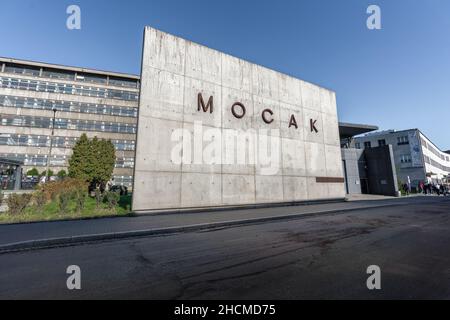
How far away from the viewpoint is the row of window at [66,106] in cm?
4106

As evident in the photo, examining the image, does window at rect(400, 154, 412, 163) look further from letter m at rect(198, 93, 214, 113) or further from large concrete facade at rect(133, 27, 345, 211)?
letter m at rect(198, 93, 214, 113)

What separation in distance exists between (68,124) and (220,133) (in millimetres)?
43005

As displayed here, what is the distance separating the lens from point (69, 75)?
153 feet

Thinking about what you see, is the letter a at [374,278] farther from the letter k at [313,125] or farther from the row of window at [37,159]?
the row of window at [37,159]

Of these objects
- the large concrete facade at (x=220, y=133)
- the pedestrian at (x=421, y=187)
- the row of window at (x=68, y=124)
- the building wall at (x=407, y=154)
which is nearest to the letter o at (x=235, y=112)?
the large concrete facade at (x=220, y=133)

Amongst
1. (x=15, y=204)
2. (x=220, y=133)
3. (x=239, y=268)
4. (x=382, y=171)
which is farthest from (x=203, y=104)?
(x=382, y=171)

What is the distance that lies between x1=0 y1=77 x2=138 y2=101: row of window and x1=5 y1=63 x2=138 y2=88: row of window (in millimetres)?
1838

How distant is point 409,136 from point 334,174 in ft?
164

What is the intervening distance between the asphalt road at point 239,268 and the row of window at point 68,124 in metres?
46.1

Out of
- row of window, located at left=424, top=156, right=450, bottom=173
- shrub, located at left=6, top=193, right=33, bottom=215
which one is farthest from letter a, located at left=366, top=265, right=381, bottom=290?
row of window, located at left=424, top=156, right=450, bottom=173

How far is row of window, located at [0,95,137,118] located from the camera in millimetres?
41062

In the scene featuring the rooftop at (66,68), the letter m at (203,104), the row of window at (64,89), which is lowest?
the letter m at (203,104)
